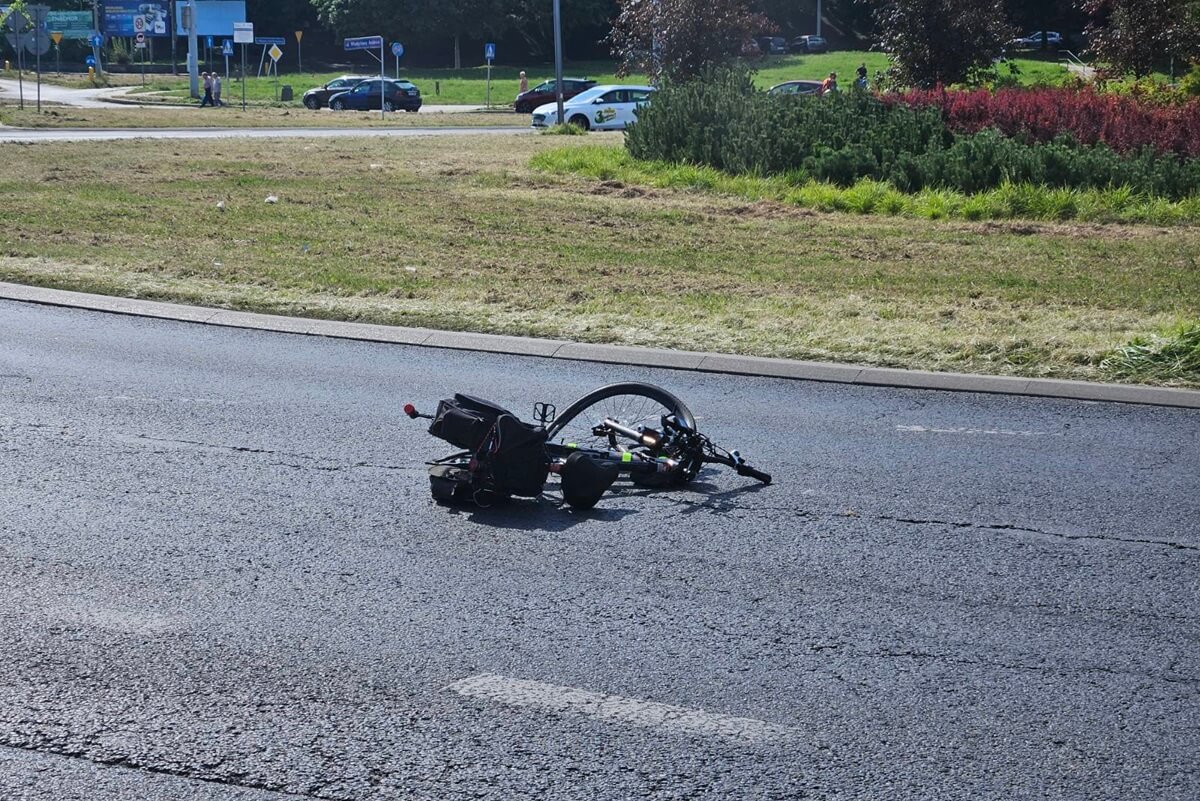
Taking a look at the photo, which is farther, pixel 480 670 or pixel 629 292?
pixel 629 292

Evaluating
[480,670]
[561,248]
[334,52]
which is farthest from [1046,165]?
[334,52]

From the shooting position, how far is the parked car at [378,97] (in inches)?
2208

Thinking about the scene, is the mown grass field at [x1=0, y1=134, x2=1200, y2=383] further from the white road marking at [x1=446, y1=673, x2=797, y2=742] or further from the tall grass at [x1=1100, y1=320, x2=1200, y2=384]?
the white road marking at [x1=446, y1=673, x2=797, y2=742]

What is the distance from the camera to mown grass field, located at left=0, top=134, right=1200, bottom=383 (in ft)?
39.1

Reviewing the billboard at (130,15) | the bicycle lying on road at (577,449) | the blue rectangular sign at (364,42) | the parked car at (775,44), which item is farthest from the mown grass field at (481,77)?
the bicycle lying on road at (577,449)

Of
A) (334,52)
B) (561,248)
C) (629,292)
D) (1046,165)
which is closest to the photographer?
(629,292)

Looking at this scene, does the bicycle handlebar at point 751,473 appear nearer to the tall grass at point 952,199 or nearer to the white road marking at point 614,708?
the white road marking at point 614,708

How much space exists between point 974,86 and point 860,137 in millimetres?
9229

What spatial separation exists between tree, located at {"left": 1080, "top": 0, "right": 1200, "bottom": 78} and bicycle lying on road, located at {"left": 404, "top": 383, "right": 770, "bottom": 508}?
24578mm

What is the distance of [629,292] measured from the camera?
1390 centimetres

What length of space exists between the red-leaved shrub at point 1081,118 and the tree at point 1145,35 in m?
6.56

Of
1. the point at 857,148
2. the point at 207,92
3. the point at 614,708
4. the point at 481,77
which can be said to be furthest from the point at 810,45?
the point at 614,708

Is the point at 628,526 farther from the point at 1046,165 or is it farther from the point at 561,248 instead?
the point at 1046,165

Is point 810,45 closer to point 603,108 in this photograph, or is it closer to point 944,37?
point 603,108
